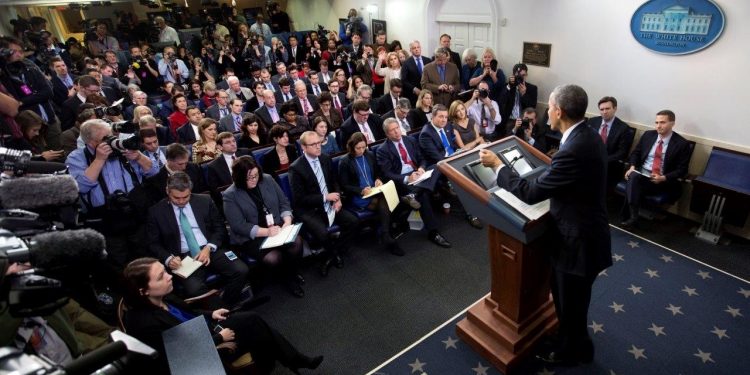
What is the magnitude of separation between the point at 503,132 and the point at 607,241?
3998 mm

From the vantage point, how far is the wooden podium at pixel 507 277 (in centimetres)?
240

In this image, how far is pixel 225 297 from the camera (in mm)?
3412

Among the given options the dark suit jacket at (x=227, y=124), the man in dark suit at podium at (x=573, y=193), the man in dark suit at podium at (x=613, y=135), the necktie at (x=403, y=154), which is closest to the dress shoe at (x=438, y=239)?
the necktie at (x=403, y=154)

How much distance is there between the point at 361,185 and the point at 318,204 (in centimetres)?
54

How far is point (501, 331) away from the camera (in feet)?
9.23

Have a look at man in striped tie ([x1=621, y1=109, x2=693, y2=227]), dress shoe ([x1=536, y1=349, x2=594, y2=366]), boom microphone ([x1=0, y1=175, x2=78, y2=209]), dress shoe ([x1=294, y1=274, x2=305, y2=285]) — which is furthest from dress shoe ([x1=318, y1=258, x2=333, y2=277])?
man in striped tie ([x1=621, y1=109, x2=693, y2=227])

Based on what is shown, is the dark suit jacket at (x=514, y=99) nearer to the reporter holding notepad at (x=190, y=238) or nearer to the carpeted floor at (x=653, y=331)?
the carpeted floor at (x=653, y=331)

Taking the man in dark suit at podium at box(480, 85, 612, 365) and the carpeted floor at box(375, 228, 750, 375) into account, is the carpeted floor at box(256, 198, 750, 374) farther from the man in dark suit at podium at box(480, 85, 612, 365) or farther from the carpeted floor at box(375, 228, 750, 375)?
the man in dark suit at podium at box(480, 85, 612, 365)

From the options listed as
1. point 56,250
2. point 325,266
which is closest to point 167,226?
point 325,266

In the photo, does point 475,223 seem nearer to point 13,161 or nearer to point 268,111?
point 268,111

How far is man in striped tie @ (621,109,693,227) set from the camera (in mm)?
4238

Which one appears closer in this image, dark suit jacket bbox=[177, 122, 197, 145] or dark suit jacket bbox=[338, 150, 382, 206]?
dark suit jacket bbox=[338, 150, 382, 206]

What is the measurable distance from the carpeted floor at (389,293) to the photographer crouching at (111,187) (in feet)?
4.14

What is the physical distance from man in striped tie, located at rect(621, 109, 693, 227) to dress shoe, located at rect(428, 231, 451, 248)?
1994mm
